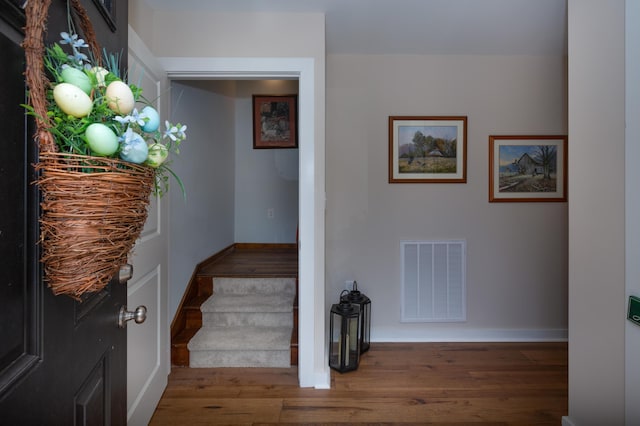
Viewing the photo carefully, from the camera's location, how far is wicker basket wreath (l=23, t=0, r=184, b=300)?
19.3 inches

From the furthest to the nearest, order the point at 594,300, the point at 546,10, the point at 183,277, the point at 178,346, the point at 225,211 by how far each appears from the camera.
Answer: the point at 225,211 < the point at 183,277 < the point at 178,346 < the point at 546,10 < the point at 594,300

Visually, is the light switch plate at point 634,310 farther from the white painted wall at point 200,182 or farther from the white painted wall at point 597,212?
the white painted wall at point 200,182

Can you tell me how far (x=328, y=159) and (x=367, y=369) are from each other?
1634 millimetres

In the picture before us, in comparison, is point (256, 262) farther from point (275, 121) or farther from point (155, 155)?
point (155, 155)

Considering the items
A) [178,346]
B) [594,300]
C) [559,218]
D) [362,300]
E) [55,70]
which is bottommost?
[178,346]

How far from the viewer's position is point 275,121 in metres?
3.94

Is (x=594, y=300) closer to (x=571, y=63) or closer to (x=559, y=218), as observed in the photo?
(x=571, y=63)

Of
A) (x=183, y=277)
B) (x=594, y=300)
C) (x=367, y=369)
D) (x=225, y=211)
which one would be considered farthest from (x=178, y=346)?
(x=594, y=300)

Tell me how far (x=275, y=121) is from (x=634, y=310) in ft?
11.7

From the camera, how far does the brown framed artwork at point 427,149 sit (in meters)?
2.69

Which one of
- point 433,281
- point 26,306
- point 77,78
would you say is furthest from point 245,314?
point 77,78

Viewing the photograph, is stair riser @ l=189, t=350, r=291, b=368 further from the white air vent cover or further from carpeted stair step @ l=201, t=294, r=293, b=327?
the white air vent cover

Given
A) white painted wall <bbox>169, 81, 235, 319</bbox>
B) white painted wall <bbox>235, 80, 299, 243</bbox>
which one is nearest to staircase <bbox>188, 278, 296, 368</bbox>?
white painted wall <bbox>169, 81, 235, 319</bbox>

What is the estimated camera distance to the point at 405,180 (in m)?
2.70
